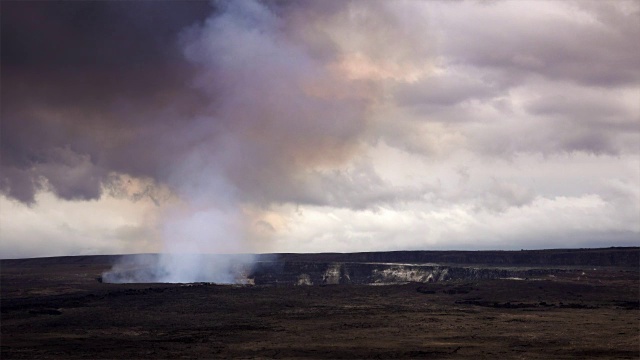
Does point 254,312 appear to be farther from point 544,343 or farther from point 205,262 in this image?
point 205,262

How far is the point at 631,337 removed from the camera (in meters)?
56.1

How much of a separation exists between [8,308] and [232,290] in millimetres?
26937

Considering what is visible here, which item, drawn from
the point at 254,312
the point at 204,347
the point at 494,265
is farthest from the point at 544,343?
the point at 494,265

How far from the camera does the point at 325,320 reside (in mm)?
66500

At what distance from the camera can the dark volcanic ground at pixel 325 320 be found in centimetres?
5028

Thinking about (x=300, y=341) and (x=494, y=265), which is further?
(x=494, y=265)

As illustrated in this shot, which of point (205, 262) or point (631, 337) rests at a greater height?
point (205, 262)

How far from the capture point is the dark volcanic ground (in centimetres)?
5028

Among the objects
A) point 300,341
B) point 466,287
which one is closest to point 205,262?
point 466,287

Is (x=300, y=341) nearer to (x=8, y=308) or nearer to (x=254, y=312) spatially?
(x=254, y=312)

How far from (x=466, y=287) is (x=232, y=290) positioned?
28.4 m

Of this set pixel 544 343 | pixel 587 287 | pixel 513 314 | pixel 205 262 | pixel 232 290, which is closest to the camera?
pixel 544 343

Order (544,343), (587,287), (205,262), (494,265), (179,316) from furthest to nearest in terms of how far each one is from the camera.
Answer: (494,265), (205,262), (587,287), (179,316), (544,343)

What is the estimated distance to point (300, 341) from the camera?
54.0 m
